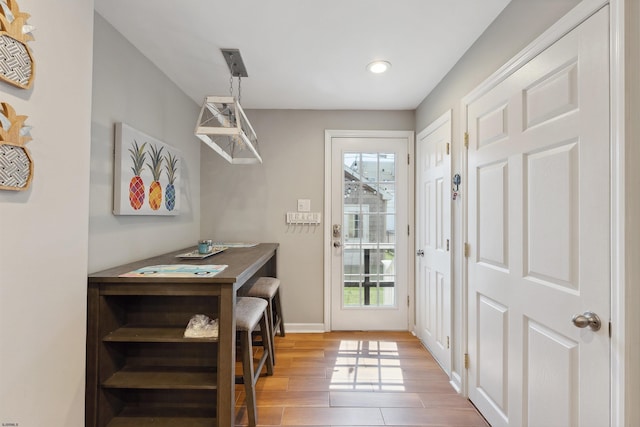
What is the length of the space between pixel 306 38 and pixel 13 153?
1571 millimetres

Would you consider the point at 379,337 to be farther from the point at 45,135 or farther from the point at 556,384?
the point at 45,135

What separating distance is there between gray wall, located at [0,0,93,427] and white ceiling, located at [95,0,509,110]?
0.49 meters

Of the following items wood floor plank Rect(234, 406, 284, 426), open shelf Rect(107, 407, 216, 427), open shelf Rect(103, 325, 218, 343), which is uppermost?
open shelf Rect(103, 325, 218, 343)

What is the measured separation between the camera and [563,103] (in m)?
1.20

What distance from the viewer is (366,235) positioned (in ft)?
10.3

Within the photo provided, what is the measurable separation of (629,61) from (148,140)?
246 centimetres

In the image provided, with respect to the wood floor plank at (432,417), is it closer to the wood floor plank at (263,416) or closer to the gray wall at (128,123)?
the wood floor plank at (263,416)

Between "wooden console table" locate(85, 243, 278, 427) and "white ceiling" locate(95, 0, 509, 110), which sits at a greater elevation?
"white ceiling" locate(95, 0, 509, 110)

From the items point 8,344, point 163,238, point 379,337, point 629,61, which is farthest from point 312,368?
point 629,61

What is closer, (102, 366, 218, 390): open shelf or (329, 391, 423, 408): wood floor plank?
(102, 366, 218, 390): open shelf

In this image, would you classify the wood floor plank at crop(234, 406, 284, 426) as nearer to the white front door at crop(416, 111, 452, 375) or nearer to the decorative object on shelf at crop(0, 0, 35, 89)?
the white front door at crop(416, 111, 452, 375)

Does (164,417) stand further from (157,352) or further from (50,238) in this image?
(50,238)

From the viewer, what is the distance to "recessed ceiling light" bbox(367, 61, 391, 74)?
216 centimetres

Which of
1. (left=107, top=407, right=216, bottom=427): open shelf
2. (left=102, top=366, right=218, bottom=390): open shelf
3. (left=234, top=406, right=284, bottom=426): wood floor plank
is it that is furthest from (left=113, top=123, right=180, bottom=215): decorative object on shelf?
(left=234, top=406, right=284, bottom=426): wood floor plank
